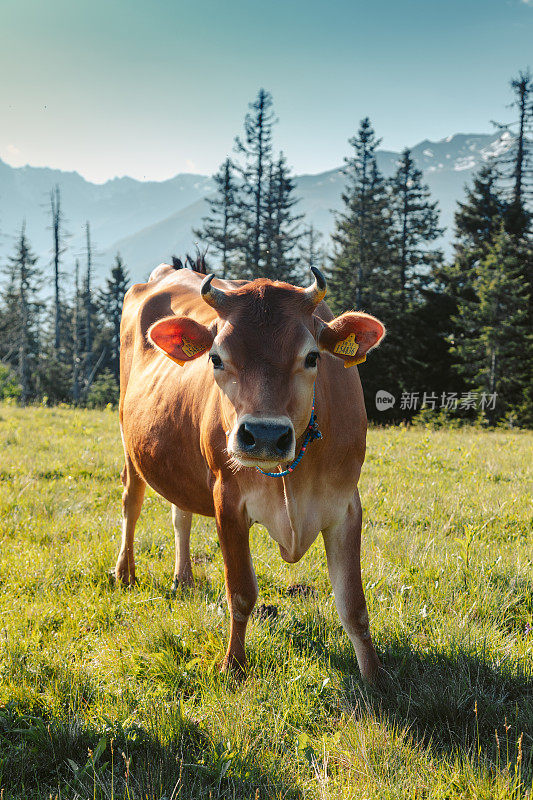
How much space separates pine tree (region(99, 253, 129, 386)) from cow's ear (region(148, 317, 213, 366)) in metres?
50.8

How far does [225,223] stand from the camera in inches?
1542

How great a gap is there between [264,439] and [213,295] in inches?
36.5

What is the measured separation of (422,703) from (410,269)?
1486 inches

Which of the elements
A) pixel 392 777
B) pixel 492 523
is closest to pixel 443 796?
pixel 392 777

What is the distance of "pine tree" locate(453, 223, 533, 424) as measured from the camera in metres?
28.7

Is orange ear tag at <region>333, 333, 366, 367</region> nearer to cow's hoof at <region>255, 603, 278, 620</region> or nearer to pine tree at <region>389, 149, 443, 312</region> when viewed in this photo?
cow's hoof at <region>255, 603, 278, 620</region>

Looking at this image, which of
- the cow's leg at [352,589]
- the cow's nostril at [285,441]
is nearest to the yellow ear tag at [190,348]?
the cow's nostril at [285,441]

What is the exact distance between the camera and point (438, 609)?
377 cm

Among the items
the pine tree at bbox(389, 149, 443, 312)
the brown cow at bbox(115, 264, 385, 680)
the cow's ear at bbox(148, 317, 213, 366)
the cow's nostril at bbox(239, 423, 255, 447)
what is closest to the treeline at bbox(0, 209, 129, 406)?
the pine tree at bbox(389, 149, 443, 312)

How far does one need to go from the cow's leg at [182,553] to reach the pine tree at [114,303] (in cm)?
4954

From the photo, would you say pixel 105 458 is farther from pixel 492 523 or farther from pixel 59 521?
pixel 492 523

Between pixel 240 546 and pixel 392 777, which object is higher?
pixel 240 546

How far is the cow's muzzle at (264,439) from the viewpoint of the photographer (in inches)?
93.6

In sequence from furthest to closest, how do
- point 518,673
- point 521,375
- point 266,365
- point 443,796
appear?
point 521,375, point 518,673, point 266,365, point 443,796
